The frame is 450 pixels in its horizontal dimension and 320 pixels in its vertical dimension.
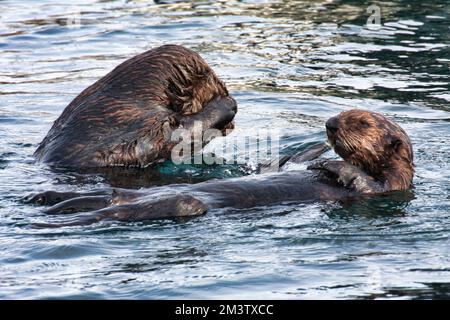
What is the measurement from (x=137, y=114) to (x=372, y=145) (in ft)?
5.66

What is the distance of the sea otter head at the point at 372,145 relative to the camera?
6.66m

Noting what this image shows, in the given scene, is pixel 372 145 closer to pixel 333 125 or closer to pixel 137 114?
pixel 333 125

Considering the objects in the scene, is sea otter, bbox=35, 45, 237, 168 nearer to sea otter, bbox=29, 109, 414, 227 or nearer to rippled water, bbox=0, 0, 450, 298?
rippled water, bbox=0, 0, 450, 298

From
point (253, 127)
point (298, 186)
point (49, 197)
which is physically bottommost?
point (253, 127)

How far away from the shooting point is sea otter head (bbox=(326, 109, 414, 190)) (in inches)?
262

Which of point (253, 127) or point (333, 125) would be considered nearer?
point (333, 125)


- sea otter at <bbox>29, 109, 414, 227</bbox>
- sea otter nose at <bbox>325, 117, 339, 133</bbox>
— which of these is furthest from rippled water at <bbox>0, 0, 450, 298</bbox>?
sea otter nose at <bbox>325, 117, 339, 133</bbox>

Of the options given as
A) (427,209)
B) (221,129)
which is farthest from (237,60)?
(427,209)

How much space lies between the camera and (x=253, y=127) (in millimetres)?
8945

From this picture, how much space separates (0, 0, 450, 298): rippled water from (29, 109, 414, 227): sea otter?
0.09 meters

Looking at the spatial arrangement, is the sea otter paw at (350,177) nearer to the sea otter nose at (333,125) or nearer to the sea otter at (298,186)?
the sea otter at (298,186)

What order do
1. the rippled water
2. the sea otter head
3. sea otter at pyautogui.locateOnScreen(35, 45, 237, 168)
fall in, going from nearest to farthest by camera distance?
the rippled water, the sea otter head, sea otter at pyautogui.locateOnScreen(35, 45, 237, 168)

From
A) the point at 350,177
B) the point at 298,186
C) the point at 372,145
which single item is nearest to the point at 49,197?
the point at 298,186
